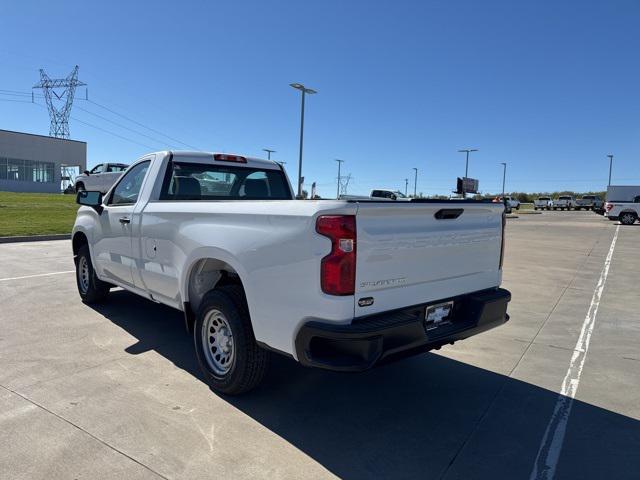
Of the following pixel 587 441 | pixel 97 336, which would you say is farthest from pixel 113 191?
pixel 587 441

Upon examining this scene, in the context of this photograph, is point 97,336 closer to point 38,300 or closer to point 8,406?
point 8,406

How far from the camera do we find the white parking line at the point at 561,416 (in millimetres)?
2859

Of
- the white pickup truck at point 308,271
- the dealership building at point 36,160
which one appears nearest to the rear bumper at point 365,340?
the white pickup truck at point 308,271

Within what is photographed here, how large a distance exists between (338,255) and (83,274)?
5.02 metres

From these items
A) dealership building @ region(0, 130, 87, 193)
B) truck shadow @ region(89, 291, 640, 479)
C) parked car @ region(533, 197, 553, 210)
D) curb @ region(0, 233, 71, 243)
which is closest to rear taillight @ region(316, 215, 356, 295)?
truck shadow @ region(89, 291, 640, 479)

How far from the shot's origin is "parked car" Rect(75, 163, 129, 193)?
2370 cm

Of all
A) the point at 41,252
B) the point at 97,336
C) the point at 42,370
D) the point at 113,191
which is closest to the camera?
the point at 42,370

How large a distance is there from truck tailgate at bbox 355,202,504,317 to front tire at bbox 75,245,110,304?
450 cm

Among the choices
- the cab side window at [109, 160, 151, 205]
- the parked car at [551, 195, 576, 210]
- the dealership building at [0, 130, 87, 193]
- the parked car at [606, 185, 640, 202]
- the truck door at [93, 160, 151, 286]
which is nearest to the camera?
the truck door at [93, 160, 151, 286]

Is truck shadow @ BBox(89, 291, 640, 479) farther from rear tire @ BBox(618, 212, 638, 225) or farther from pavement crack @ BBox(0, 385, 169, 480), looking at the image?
rear tire @ BBox(618, 212, 638, 225)

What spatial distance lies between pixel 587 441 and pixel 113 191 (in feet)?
17.4

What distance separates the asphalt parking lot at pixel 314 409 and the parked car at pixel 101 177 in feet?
63.4

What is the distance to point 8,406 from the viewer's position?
11.4 feet

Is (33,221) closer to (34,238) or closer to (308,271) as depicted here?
(34,238)
